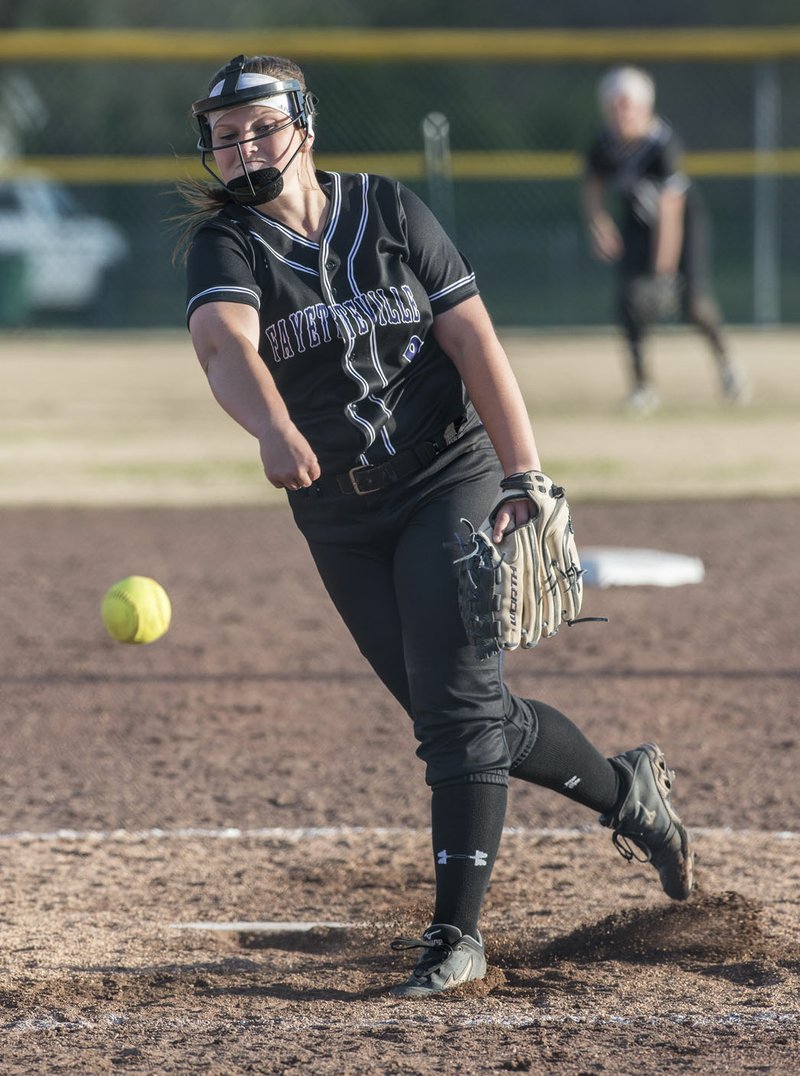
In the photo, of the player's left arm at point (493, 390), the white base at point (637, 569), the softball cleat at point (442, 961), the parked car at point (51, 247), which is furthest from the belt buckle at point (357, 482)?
the parked car at point (51, 247)

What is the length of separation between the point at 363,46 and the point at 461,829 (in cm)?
1163

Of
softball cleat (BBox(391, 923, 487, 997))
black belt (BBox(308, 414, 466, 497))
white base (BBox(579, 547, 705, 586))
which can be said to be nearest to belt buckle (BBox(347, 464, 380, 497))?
black belt (BBox(308, 414, 466, 497))

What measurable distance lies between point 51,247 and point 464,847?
1601 cm

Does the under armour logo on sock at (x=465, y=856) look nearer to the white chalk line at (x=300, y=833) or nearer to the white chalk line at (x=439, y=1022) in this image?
the white chalk line at (x=439, y=1022)

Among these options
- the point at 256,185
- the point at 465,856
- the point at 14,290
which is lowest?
the point at 465,856

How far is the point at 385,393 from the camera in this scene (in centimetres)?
294

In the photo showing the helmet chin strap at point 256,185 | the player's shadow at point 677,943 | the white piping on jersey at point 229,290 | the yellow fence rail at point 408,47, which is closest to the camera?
the white piping on jersey at point 229,290

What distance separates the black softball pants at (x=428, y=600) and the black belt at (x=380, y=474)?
0.05 feet

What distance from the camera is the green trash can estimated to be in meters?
17.2

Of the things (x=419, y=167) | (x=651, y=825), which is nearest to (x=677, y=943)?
(x=651, y=825)

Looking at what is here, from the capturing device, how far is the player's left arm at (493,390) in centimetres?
288

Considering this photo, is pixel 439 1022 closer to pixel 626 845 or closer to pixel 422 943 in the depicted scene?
pixel 422 943

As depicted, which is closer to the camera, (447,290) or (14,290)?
(447,290)

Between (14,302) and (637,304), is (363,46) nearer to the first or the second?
(637,304)
